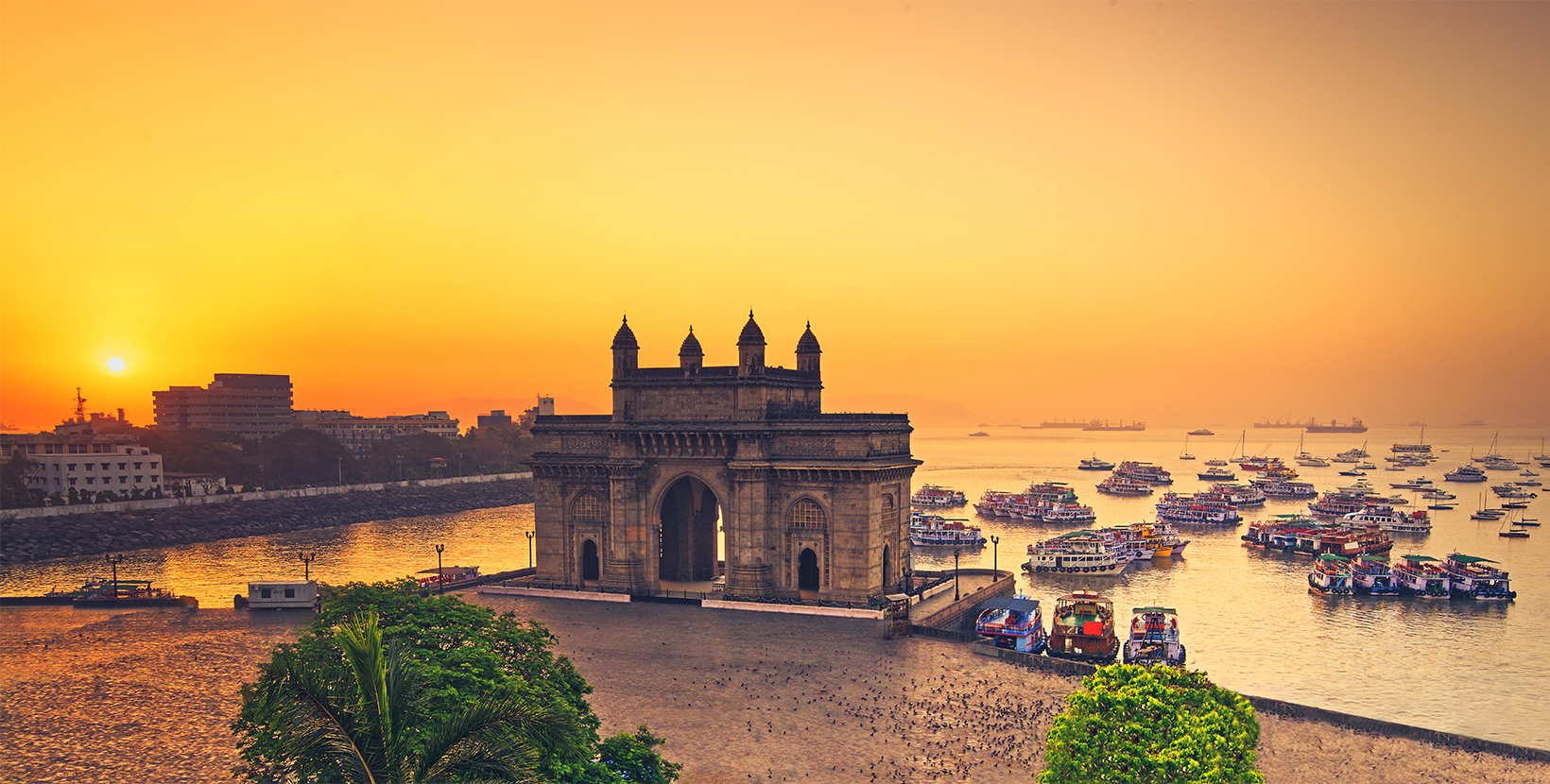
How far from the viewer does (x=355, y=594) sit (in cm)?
2881

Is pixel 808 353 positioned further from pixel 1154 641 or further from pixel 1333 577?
pixel 1333 577

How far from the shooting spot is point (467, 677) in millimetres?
23641

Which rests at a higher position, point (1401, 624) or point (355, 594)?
point (355, 594)

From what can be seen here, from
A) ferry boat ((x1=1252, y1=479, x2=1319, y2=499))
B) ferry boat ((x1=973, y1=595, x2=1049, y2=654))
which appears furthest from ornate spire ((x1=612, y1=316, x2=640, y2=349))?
ferry boat ((x1=1252, y1=479, x2=1319, y2=499))

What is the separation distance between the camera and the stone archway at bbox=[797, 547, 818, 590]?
2185 inches

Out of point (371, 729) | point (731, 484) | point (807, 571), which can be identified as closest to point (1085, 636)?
point (807, 571)

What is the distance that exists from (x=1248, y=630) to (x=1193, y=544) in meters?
49.6

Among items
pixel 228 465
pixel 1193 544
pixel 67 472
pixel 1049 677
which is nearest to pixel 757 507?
pixel 1049 677

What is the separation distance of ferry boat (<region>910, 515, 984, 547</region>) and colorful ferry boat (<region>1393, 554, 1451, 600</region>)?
41393 mm

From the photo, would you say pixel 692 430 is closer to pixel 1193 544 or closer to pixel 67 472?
pixel 1193 544

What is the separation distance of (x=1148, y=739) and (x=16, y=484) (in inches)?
5256

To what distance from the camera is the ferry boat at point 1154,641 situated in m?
49.5

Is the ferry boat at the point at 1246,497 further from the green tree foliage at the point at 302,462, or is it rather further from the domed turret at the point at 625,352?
the green tree foliage at the point at 302,462

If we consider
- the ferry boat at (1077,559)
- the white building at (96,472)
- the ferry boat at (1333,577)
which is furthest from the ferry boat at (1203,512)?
the white building at (96,472)
